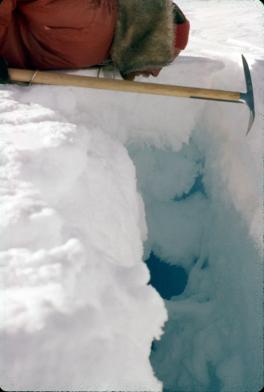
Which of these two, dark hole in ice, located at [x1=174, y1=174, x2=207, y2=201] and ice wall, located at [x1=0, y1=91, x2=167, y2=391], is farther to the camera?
dark hole in ice, located at [x1=174, y1=174, x2=207, y2=201]

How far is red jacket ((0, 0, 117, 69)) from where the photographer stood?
4.60 feet

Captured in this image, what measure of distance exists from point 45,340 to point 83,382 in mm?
85

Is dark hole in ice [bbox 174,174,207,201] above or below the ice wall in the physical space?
below

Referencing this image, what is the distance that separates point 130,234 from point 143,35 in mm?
775

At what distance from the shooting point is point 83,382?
26.9 inches

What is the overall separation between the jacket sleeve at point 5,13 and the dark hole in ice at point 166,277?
3.50ft

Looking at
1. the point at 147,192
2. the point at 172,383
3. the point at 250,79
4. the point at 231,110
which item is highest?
the point at 250,79

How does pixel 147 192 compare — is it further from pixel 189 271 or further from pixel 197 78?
pixel 197 78

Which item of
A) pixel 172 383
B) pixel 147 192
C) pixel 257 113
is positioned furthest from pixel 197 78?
pixel 172 383

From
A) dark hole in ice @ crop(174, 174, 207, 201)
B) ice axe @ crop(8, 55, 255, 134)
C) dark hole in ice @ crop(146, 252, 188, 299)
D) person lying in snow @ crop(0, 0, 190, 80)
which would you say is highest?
person lying in snow @ crop(0, 0, 190, 80)

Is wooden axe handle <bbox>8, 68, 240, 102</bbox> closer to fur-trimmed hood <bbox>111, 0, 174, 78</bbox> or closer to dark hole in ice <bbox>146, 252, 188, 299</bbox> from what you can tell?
fur-trimmed hood <bbox>111, 0, 174, 78</bbox>

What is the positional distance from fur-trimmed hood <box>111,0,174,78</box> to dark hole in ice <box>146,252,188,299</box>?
808mm

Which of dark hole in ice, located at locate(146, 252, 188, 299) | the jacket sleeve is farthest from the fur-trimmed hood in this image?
dark hole in ice, located at locate(146, 252, 188, 299)

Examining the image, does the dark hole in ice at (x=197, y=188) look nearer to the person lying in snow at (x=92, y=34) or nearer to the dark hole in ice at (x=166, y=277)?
the dark hole in ice at (x=166, y=277)
